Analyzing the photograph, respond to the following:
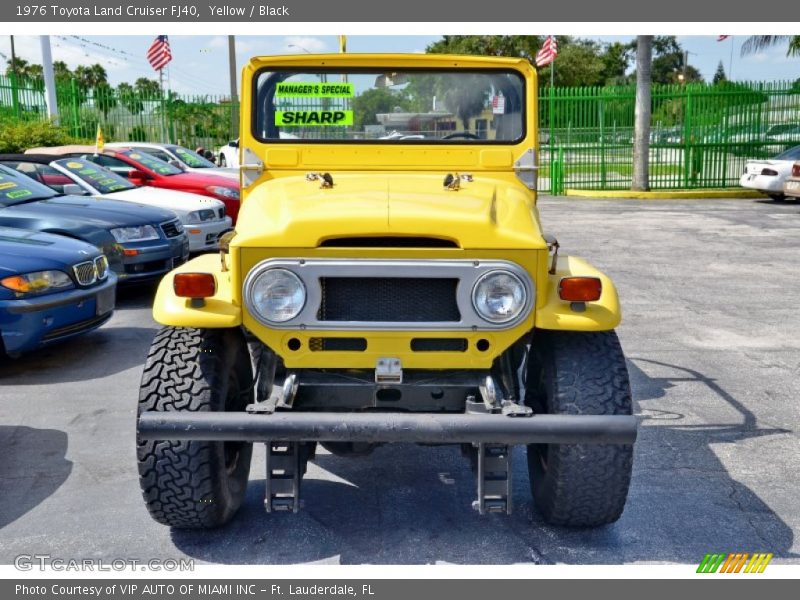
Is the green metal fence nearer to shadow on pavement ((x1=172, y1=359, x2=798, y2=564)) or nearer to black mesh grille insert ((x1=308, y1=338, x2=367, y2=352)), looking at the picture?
shadow on pavement ((x1=172, y1=359, x2=798, y2=564))

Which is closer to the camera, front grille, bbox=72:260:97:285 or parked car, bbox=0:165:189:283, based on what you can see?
front grille, bbox=72:260:97:285

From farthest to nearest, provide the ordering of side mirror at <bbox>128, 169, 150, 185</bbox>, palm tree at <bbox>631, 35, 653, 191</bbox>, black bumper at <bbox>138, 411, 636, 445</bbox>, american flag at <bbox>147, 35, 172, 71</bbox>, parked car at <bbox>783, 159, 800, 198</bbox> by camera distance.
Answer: american flag at <bbox>147, 35, 172, 71</bbox>
palm tree at <bbox>631, 35, 653, 191</bbox>
parked car at <bbox>783, 159, 800, 198</bbox>
side mirror at <bbox>128, 169, 150, 185</bbox>
black bumper at <bbox>138, 411, 636, 445</bbox>

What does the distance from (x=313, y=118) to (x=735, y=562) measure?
304 cm

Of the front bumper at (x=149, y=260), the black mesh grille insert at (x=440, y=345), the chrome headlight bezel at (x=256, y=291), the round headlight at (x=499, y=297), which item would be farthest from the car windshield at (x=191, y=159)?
the round headlight at (x=499, y=297)

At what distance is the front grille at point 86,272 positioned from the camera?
7402 millimetres

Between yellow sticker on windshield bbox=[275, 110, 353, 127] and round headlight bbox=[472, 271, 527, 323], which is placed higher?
yellow sticker on windshield bbox=[275, 110, 353, 127]

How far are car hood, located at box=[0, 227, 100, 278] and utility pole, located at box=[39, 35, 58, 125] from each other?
47.5ft

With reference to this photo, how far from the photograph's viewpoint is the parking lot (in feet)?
13.4

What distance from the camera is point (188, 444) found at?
391cm

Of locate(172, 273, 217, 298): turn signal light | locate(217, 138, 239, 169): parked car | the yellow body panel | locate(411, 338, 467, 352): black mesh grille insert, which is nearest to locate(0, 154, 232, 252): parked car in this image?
the yellow body panel

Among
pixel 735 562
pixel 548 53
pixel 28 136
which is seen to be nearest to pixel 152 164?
pixel 28 136

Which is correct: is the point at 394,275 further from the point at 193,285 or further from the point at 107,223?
the point at 107,223

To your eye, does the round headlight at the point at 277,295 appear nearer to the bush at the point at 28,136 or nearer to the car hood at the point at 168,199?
the car hood at the point at 168,199

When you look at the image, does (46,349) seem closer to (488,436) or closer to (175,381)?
(175,381)
